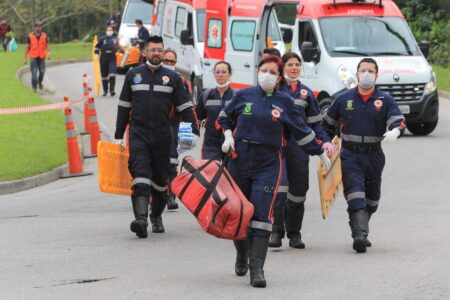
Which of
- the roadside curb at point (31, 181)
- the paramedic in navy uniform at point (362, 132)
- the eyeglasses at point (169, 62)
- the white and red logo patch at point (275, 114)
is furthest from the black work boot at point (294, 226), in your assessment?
the roadside curb at point (31, 181)

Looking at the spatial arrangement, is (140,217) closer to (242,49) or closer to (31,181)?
(31,181)

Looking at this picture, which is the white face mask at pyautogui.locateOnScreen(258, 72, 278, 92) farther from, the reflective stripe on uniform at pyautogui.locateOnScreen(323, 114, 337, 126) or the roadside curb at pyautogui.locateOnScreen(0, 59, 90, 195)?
the roadside curb at pyautogui.locateOnScreen(0, 59, 90, 195)

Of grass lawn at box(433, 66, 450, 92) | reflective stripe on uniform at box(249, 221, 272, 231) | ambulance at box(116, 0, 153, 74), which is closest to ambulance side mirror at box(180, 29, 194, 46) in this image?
ambulance at box(116, 0, 153, 74)

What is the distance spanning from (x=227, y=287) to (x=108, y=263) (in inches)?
59.4

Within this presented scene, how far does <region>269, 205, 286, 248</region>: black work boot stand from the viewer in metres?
11.4

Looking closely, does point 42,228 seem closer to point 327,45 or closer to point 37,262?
point 37,262

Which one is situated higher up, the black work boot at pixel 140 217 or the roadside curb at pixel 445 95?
the black work boot at pixel 140 217

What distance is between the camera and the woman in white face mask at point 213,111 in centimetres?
1292

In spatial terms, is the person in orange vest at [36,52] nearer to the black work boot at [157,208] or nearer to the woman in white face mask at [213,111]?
the woman in white face mask at [213,111]

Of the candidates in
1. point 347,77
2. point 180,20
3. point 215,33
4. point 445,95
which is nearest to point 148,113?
point 347,77

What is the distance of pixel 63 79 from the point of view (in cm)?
3878

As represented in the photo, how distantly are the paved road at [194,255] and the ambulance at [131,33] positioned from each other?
19895 millimetres

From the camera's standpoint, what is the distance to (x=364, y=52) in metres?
22.3

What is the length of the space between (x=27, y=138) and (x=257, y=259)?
12.7 metres
